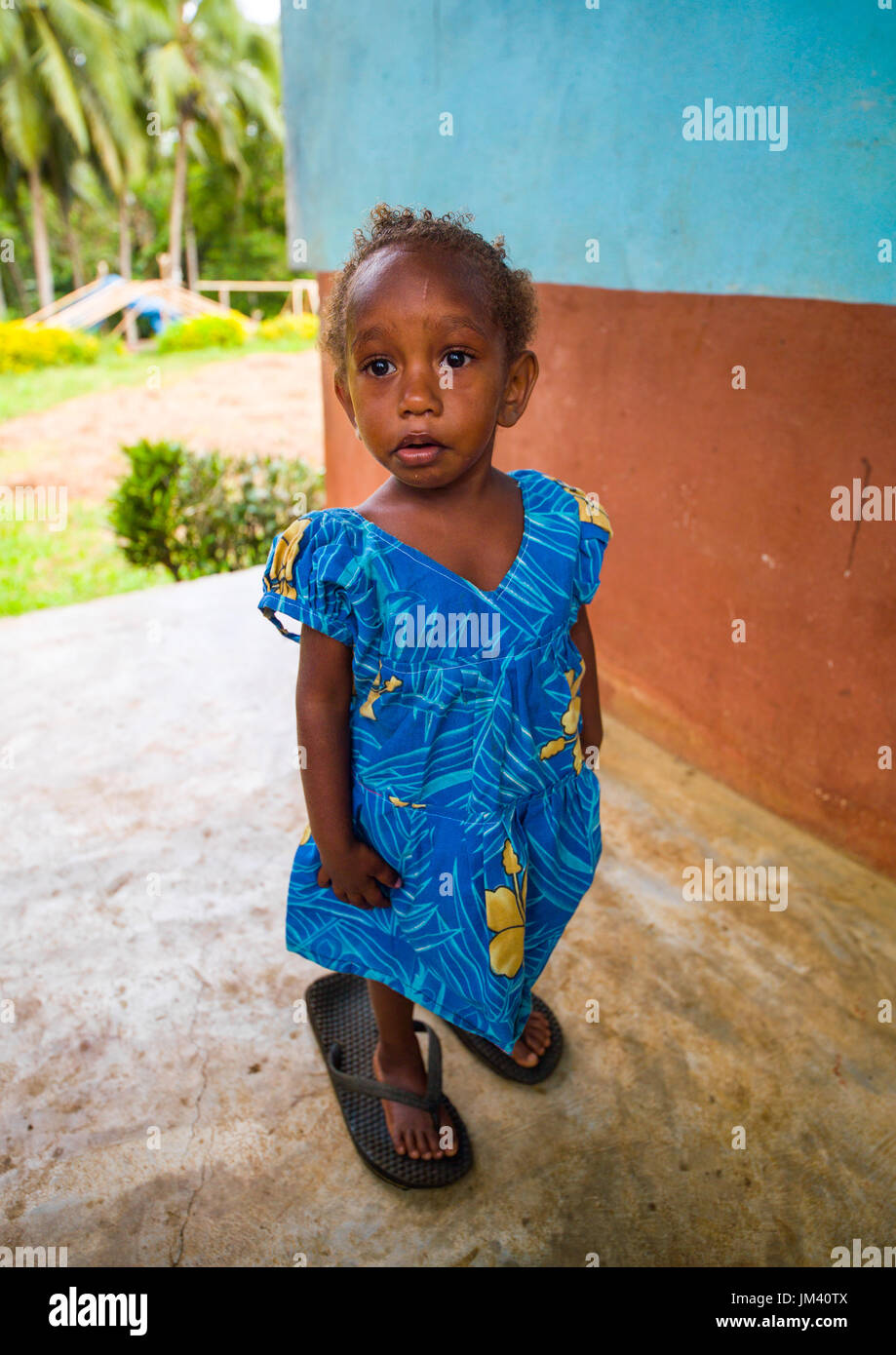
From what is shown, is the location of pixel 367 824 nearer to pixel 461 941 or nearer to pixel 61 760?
pixel 461 941

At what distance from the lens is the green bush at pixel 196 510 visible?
5.76 meters

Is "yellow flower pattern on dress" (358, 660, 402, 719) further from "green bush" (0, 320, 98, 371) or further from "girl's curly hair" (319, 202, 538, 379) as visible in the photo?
"green bush" (0, 320, 98, 371)

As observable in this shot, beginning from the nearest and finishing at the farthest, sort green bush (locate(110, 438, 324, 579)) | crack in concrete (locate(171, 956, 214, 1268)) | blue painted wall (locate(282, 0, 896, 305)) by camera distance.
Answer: crack in concrete (locate(171, 956, 214, 1268)) → blue painted wall (locate(282, 0, 896, 305)) → green bush (locate(110, 438, 324, 579))

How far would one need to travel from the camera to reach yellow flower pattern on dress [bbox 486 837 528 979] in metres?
1.46

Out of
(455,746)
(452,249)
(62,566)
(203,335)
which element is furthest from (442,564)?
(203,335)

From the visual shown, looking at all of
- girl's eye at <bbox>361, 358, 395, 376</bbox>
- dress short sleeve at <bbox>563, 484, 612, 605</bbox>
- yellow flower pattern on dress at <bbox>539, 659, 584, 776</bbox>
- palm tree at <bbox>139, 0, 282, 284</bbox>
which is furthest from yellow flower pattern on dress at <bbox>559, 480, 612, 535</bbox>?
palm tree at <bbox>139, 0, 282, 284</bbox>

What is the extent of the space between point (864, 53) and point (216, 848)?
2.47 m

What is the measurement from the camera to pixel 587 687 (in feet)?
5.56

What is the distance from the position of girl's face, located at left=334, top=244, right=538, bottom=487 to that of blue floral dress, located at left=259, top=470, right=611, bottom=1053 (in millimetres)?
150

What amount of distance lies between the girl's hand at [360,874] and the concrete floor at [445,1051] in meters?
0.61

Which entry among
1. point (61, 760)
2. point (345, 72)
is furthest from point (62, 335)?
point (61, 760)

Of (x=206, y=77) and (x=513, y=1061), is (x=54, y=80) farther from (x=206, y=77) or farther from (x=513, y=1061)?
(x=513, y=1061)
